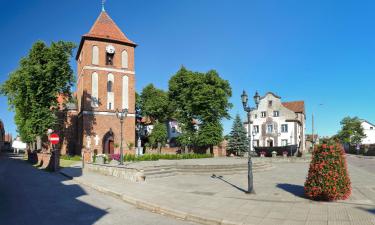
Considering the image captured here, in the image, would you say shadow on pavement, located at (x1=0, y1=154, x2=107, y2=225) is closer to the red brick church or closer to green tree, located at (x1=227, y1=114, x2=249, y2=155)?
the red brick church

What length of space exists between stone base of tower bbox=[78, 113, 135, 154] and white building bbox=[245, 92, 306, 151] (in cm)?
2439

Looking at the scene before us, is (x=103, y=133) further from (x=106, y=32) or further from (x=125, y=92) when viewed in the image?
(x=106, y=32)

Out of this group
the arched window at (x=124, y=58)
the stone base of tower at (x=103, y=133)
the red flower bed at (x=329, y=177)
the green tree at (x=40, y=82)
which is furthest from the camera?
the arched window at (x=124, y=58)

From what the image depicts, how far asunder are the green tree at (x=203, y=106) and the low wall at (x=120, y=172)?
24.9m

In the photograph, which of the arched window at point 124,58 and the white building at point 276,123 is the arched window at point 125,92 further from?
the white building at point 276,123

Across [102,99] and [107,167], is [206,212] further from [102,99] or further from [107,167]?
[102,99]

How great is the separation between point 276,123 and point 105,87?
105 feet

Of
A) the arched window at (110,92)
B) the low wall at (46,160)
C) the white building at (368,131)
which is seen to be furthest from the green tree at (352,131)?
the low wall at (46,160)

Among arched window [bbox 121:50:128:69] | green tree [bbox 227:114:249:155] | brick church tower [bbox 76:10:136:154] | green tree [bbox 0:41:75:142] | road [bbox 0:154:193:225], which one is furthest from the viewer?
green tree [bbox 227:114:249:155]

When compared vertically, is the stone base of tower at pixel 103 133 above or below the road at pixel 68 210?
above

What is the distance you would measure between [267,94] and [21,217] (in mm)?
54783

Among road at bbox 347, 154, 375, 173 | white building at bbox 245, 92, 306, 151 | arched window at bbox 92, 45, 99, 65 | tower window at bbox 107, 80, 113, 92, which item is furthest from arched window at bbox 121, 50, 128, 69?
road at bbox 347, 154, 375, 173

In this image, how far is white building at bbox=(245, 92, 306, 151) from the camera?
5616 centimetres

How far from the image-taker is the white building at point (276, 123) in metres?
56.2
